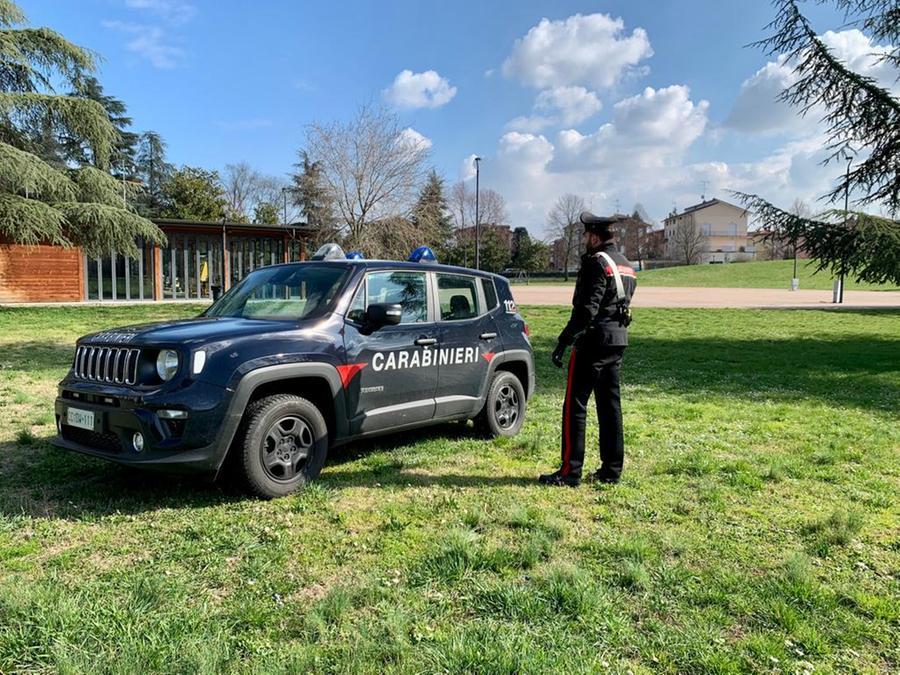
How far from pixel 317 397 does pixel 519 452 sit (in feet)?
6.63

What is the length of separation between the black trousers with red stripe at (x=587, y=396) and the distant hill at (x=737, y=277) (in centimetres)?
5834

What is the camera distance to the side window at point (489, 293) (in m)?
6.13

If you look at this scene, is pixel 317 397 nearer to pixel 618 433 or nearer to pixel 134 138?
pixel 618 433

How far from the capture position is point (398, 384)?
16.4 ft

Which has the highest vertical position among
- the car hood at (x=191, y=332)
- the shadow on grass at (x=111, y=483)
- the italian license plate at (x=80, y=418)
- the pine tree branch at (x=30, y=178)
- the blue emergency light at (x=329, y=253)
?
the pine tree branch at (x=30, y=178)

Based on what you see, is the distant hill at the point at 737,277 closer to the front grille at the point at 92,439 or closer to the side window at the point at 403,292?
the side window at the point at 403,292

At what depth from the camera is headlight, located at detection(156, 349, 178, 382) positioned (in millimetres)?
3928

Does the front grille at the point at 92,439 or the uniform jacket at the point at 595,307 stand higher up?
the uniform jacket at the point at 595,307

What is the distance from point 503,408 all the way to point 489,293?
1.14m

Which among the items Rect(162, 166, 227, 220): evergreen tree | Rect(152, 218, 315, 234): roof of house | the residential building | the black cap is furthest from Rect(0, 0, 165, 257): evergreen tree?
the residential building

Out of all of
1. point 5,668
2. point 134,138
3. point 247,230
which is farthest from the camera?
point 134,138

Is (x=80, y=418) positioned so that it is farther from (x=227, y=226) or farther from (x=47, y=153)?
(x=227, y=226)

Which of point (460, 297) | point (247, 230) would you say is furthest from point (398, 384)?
point (247, 230)

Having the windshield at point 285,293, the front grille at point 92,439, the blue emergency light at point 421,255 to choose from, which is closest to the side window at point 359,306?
the windshield at point 285,293
